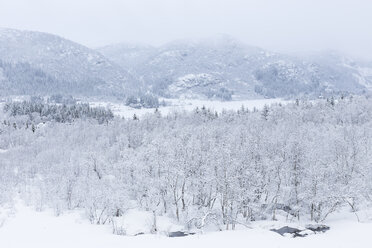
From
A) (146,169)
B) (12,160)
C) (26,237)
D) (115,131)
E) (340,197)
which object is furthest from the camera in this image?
(115,131)

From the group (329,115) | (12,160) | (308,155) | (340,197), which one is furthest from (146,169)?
(329,115)

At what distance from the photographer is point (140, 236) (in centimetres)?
5200

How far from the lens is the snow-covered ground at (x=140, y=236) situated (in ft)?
145

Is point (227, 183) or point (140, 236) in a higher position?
point (227, 183)

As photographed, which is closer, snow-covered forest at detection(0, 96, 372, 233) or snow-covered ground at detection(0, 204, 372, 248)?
snow-covered ground at detection(0, 204, 372, 248)

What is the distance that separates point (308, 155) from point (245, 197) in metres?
13.1

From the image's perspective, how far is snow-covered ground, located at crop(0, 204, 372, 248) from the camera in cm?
4419

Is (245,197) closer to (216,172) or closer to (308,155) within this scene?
(216,172)

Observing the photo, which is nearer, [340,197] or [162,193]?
[340,197]

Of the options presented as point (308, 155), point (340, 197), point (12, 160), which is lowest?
point (12, 160)

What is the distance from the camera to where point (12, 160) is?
125 meters

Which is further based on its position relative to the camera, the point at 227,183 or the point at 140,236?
the point at 227,183

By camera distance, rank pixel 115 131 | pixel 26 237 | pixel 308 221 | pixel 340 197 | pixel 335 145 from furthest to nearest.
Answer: pixel 115 131
pixel 335 145
pixel 308 221
pixel 340 197
pixel 26 237

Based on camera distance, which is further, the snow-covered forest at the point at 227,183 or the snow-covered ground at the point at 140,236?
the snow-covered forest at the point at 227,183
